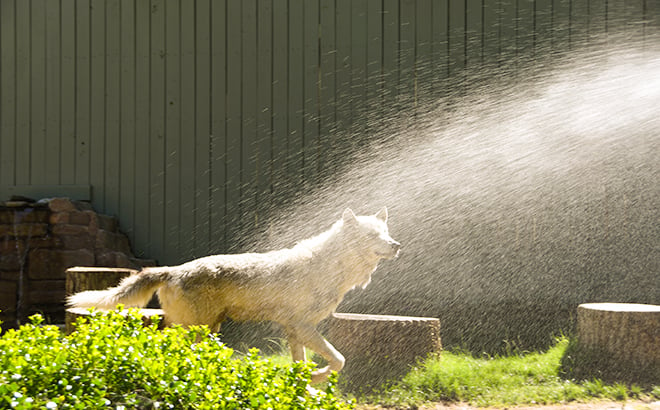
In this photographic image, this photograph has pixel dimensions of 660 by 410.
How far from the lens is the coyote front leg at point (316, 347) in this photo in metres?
4.57

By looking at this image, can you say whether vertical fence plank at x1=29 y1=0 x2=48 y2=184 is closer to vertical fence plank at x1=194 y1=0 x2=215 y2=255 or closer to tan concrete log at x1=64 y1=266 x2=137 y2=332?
vertical fence plank at x1=194 y1=0 x2=215 y2=255

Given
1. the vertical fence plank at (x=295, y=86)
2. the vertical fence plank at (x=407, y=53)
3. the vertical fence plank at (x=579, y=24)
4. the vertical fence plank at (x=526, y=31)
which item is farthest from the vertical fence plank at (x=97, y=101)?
the vertical fence plank at (x=579, y=24)

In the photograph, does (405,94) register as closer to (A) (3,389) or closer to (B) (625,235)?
(B) (625,235)

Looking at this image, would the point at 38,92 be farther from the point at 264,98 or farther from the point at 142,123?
the point at 264,98

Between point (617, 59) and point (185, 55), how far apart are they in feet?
16.0

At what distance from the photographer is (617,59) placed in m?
7.34

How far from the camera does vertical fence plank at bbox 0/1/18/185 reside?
805cm

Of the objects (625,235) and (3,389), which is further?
(625,235)

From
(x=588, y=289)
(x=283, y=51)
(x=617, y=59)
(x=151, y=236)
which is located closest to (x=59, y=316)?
(x=151, y=236)

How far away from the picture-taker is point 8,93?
26.6 ft

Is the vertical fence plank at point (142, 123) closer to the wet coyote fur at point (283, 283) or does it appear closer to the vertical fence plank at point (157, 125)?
the vertical fence plank at point (157, 125)

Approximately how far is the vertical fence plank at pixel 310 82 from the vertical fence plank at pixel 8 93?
3.62 m

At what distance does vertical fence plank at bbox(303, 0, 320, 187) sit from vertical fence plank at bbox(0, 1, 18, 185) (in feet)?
11.9

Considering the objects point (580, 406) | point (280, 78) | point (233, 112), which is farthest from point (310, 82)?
point (580, 406)
